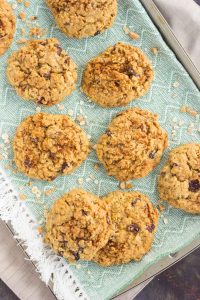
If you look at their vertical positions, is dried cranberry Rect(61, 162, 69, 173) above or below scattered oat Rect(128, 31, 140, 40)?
below

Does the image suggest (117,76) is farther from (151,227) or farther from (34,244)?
(34,244)

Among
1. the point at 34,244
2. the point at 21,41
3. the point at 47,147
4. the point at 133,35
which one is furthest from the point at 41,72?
the point at 34,244

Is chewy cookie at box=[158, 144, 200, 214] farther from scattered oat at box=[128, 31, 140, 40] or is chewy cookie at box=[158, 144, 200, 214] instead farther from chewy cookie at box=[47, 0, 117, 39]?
chewy cookie at box=[47, 0, 117, 39]

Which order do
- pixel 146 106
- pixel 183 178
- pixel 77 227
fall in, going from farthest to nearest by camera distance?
pixel 146 106
pixel 183 178
pixel 77 227

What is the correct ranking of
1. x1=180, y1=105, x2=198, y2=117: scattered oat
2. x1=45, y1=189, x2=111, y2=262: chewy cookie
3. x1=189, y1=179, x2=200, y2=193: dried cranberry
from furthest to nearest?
x1=180, y1=105, x2=198, y2=117: scattered oat → x1=189, y1=179, x2=200, y2=193: dried cranberry → x1=45, y1=189, x2=111, y2=262: chewy cookie

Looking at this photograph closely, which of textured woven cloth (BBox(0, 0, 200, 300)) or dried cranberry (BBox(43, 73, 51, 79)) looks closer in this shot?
dried cranberry (BBox(43, 73, 51, 79))

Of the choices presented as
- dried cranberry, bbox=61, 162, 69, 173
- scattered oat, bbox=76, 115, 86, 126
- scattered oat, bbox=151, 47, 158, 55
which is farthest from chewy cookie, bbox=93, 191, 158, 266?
scattered oat, bbox=151, 47, 158, 55

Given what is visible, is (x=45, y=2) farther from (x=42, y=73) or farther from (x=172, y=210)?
(x=172, y=210)
